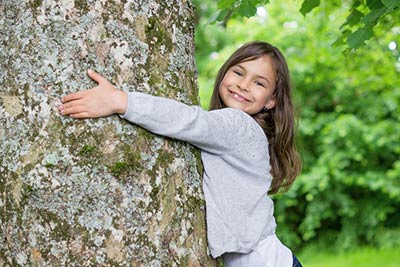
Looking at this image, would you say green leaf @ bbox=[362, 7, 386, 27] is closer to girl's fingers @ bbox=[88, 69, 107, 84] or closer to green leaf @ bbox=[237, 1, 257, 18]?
green leaf @ bbox=[237, 1, 257, 18]

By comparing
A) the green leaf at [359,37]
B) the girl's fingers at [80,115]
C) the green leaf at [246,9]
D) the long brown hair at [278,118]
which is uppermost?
the girl's fingers at [80,115]

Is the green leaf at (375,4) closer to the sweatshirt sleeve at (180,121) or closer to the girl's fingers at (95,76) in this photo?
the sweatshirt sleeve at (180,121)

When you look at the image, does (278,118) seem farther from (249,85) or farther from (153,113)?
(153,113)

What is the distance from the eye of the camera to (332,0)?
3926mm

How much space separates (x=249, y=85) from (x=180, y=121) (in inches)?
25.2

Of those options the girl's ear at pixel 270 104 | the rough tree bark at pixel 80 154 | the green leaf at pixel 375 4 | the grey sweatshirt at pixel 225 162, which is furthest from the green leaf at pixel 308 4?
the rough tree bark at pixel 80 154

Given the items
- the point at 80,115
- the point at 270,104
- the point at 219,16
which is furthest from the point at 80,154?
the point at 219,16

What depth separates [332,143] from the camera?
10180 mm

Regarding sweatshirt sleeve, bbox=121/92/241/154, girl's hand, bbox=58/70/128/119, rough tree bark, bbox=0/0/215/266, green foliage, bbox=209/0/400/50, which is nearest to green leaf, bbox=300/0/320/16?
green foliage, bbox=209/0/400/50

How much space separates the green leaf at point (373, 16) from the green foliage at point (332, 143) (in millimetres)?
5696

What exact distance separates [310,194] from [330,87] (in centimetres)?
187

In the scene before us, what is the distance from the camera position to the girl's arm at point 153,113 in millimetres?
1732

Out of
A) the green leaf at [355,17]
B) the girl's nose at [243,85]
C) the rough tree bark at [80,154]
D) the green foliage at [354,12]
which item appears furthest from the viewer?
the green leaf at [355,17]

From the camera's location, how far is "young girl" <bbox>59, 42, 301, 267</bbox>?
1.78 metres
